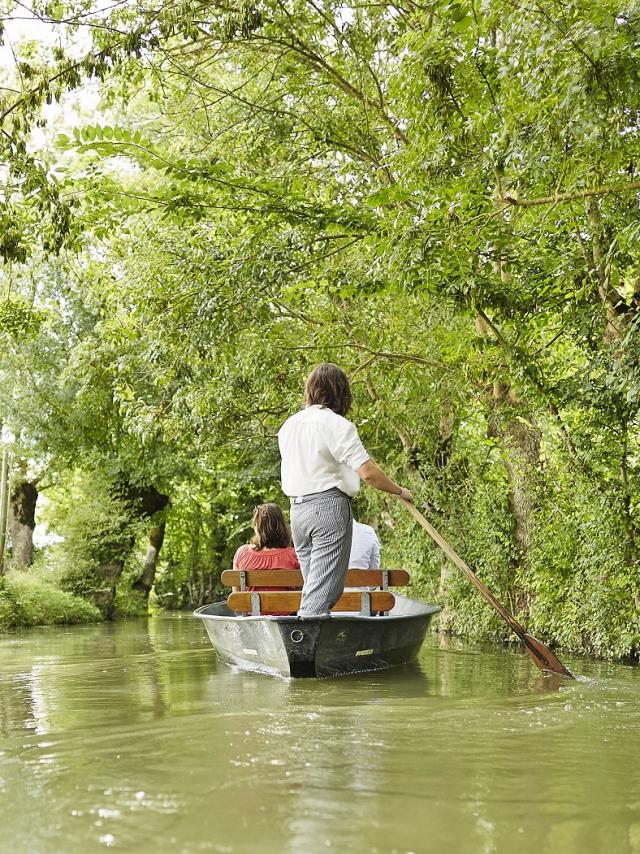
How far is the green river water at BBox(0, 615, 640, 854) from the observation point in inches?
97.2

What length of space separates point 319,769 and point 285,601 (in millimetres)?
4046

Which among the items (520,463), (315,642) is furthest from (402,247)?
(520,463)

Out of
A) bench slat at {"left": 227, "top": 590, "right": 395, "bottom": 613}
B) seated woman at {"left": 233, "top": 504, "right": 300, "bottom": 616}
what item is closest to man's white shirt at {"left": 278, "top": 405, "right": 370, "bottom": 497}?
bench slat at {"left": 227, "top": 590, "right": 395, "bottom": 613}

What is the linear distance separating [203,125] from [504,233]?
553 cm

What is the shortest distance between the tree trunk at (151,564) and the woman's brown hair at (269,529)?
18247 mm

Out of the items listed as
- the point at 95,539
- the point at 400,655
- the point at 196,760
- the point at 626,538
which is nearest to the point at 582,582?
the point at 626,538

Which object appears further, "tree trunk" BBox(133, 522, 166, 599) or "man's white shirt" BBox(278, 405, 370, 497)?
"tree trunk" BBox(133, 522, 166, 599)

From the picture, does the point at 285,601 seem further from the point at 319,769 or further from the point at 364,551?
the point at 319,769

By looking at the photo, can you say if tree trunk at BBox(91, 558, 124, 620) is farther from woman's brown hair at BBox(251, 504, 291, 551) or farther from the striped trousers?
the striped trousers

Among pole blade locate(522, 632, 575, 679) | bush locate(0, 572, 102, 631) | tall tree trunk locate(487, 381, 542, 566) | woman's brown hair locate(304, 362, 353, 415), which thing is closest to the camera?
woman's brown hair locate(304, 362, 353, 415)

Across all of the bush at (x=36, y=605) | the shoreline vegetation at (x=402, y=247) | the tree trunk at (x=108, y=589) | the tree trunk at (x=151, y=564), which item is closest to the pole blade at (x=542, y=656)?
the shoreline vegetation at (x=402, y=247)

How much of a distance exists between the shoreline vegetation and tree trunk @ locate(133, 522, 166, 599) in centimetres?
736

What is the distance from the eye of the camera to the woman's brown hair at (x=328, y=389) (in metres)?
6.33

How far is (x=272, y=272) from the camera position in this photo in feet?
33.0
